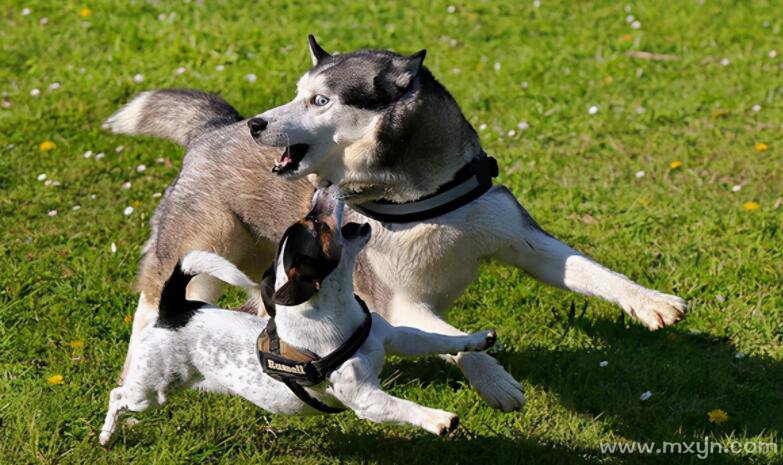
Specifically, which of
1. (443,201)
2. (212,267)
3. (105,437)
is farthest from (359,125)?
(105,437)

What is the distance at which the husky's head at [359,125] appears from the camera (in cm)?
390

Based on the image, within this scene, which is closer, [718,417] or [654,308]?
[654,308]

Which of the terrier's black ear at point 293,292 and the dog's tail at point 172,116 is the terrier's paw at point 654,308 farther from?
the dog's tail at point 172,116

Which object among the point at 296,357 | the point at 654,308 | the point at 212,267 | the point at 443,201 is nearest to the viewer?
the point at 296,357

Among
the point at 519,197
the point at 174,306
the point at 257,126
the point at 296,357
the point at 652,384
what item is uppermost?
the point at 257,126

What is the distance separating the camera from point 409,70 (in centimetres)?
396

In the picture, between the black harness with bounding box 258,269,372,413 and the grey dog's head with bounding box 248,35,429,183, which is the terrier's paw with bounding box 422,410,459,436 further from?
the grey dog's head with bounding box 248,35,429,183

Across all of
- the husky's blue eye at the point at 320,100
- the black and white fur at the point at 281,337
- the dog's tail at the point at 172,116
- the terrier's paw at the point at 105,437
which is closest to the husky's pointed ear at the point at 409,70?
the husky's blue eye at the point at 320,100

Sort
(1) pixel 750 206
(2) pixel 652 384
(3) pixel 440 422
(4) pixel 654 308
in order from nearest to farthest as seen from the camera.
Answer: (3) pixel 440 422, (4) pixel 654 308, (2) pixel 652 384, (1) pixel 750 206

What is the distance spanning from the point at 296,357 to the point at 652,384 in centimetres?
181

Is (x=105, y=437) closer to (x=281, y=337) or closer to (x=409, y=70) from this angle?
(x=281, y=337)

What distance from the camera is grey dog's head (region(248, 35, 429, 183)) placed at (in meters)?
3.90

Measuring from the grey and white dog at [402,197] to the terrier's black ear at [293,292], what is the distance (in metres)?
0.74

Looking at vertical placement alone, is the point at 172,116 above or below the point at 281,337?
below
